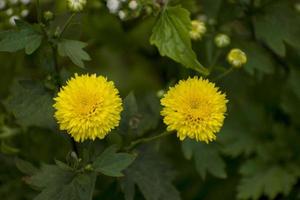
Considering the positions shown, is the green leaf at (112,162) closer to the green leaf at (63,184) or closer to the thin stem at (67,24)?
the green leaf at (63,184)

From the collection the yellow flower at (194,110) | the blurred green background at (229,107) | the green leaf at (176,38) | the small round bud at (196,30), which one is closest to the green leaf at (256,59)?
the blurred green background at (229,107)

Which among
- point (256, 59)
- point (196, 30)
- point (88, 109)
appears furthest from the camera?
point (256, 59)

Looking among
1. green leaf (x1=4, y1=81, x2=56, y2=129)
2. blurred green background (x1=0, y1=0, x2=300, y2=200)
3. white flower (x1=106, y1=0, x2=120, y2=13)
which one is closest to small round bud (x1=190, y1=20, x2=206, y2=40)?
blurred green background (x1=0, y1=0, x2=300, y2=200)

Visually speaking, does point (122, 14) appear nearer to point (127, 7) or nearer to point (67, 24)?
point (127, 7)

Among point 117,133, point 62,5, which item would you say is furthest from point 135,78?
point 117,133

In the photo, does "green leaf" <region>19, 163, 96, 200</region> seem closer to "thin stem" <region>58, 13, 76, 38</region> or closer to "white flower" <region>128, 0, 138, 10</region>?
"thin stem" <region>58, 13, 76, 38</region>

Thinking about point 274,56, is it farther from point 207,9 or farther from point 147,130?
point 147,130

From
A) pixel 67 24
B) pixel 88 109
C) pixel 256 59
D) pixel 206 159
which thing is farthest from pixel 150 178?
pixel 256 59
